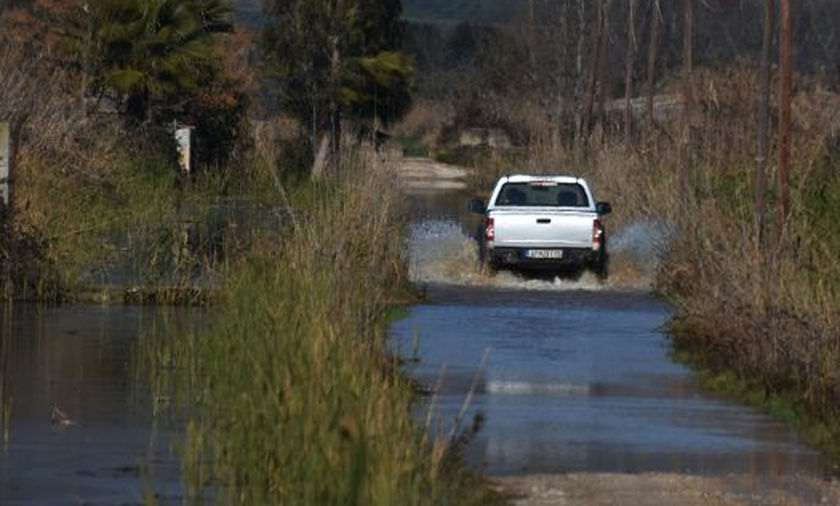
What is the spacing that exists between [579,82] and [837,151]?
1931 inches

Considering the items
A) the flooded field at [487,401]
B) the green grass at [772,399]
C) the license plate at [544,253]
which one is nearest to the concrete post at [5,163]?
the flooded field at [487,401]

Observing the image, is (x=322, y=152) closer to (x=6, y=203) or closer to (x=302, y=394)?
(x=6, y=203)

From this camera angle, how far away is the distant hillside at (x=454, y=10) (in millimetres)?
174500

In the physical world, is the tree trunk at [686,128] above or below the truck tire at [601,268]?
above

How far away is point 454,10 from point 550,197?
154732mm

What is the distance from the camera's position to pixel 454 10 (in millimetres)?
186750

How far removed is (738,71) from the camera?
44.8 metres

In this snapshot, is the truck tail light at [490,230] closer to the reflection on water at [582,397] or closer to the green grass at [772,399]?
the reflection on water at [582,397]

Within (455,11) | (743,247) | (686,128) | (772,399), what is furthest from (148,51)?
(455,11)

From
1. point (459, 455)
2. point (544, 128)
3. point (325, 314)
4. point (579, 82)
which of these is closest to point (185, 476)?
point (459, 455)

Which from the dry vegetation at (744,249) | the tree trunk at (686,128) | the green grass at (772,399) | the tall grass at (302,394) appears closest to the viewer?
the tall grass at (302,394)

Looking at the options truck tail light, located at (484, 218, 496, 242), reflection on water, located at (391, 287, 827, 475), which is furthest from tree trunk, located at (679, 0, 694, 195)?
reflection on water, located at (391, 287, 827, 475)

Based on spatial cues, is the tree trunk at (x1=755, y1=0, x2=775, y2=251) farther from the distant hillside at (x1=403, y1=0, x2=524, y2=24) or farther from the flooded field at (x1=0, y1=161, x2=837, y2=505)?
the distant hillside at (x1=403, y1=0, x2=524, y2=24)

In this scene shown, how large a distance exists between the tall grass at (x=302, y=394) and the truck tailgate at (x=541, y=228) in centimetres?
911
